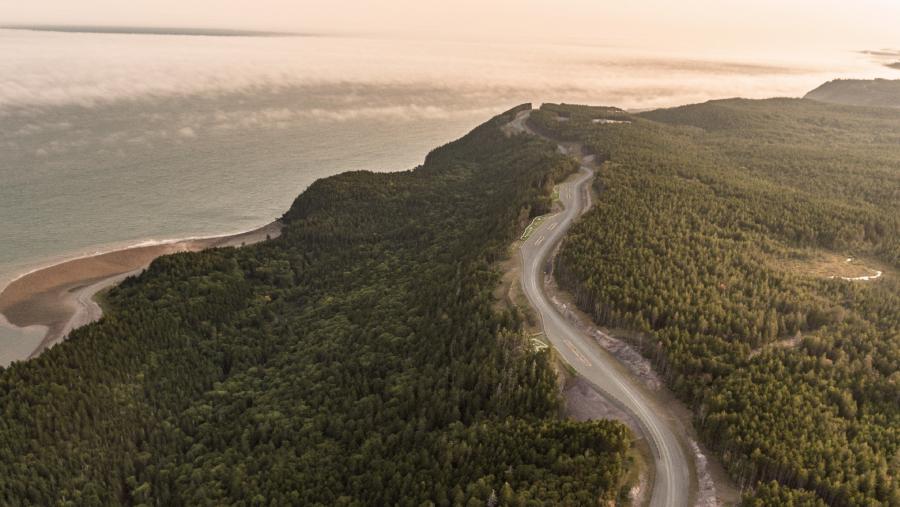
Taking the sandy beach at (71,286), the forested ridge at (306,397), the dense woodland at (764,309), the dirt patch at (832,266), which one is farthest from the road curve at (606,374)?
the sandy beach at (71,286)

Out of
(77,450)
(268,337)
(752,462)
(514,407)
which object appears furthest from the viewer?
(268,337)

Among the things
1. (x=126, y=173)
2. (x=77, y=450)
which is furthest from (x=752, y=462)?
(x=126, y=173)

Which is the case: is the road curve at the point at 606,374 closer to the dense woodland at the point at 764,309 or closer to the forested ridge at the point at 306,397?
the dense woodland at the point at 764,309

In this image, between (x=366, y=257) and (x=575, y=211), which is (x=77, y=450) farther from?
(x=575, y=211)

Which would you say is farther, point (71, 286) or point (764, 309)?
point (71, 286)

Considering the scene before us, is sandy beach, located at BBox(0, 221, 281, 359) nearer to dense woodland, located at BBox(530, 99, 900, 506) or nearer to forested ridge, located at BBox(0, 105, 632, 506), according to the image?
forested ridge, located at BBox(0, 105, 632, 506)

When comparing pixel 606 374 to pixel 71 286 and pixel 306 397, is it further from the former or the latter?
pixel 71 286

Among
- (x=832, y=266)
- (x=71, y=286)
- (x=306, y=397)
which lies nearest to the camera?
(x=306, y=397)

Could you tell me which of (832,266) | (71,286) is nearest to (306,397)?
(71,286)
